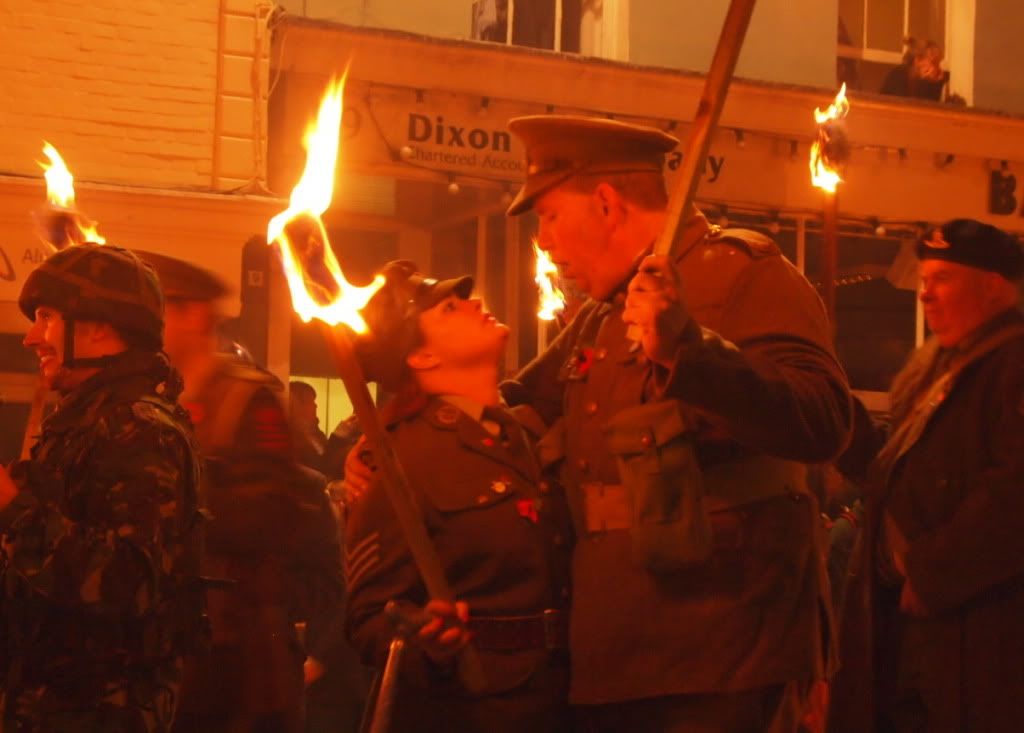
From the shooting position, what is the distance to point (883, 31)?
1400 cm

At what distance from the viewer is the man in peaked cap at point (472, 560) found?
12.2ft

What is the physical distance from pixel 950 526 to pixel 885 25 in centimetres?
1021

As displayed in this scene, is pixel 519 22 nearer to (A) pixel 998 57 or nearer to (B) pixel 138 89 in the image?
(B) pixel 138 89

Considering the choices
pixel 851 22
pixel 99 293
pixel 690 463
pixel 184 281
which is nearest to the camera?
pixel 690 463

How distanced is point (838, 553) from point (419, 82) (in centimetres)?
507

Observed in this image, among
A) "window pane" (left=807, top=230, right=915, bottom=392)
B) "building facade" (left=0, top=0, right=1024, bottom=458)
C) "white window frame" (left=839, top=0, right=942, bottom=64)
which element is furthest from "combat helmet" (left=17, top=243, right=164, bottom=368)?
"white window frame" (left=839, top=0, right=942, bottom=64)

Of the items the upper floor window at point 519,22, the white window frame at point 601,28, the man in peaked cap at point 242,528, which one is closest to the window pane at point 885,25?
the white window frame at point 601,28

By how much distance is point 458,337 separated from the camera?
13.4 ft

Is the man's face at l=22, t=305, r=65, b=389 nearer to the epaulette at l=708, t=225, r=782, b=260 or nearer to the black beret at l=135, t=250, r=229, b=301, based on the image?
the black beret at l=135, t=250, r=229, b=301

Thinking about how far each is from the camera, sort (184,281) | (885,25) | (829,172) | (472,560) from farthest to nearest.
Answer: (885,25), (829,172), (184,281), (472,560)

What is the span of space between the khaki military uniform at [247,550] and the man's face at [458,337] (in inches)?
48.4

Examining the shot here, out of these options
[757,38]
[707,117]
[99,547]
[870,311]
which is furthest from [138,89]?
[707,117]

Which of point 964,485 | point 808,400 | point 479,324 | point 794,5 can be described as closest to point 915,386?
point 964,485

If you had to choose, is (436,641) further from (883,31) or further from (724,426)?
(883,31)
